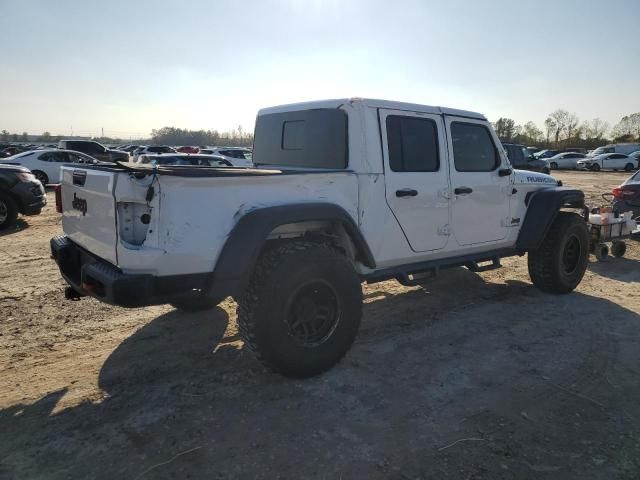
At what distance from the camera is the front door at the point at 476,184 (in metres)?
4.52

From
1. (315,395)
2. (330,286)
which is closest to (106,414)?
(315,395)

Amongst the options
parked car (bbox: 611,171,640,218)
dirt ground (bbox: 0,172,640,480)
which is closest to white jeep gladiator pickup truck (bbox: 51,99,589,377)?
dirt ground (bbox: 0,172,640,480)

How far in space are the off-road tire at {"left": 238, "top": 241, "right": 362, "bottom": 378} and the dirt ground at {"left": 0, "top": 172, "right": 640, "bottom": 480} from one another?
0.22m

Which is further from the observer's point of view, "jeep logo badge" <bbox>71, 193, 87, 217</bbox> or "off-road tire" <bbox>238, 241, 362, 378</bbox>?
"jeep logo badge" <bbox>71, 193, 87, 217</bbox>

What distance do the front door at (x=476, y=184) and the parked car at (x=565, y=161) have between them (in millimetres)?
38686

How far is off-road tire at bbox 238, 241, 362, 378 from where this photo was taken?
3.17 meters

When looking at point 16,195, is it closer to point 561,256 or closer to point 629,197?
point 561,256

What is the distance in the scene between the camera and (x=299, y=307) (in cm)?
339

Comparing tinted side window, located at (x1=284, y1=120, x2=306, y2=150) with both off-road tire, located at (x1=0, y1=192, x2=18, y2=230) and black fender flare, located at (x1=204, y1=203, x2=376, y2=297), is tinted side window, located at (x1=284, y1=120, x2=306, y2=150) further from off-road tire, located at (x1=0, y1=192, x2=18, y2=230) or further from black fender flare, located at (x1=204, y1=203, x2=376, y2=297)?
off-road tire, located at (x1=0, y1=192, x2=18, y2=230)

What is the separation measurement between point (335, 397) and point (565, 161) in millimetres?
42183

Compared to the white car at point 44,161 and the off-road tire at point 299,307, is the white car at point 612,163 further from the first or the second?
the off-road tire at point 299,307

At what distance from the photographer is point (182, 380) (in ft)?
11.3

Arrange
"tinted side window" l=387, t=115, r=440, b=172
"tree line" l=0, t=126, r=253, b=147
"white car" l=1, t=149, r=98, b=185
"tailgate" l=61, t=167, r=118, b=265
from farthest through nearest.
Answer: "tree line" l=0, t=126, r=253, b=147
"white car" l=1, t=149, r=98, b=185
"tinted side window" l=387, t=115, r=440, b=172
"tailgate" l=61, t=167, r=118, b=265

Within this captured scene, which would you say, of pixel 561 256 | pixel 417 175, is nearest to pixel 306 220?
pixel 417 175
